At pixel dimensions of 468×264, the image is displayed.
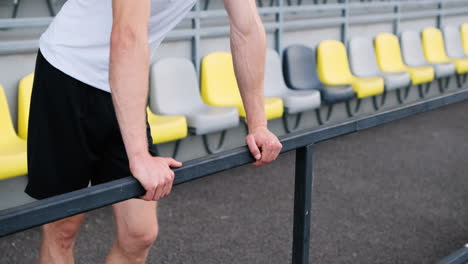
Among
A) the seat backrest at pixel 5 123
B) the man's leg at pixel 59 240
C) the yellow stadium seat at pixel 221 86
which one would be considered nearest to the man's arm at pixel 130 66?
the man's leg at pixel 59 240

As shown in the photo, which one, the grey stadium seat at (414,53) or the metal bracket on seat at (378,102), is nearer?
the metal bracket on seat at (378,102)

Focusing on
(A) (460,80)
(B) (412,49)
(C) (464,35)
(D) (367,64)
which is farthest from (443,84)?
(D) (367,64)

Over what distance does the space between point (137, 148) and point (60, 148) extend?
19.4 inches

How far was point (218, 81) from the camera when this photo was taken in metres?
4.09

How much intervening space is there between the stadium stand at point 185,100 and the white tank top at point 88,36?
6.93 feet

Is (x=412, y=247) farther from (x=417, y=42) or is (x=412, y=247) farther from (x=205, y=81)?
(x=417, y=42)

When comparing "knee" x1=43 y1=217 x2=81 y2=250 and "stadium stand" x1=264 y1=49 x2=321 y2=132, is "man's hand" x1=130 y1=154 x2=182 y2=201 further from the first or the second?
"stadium stand" x1=264 y1=49 x2=321 y2=132

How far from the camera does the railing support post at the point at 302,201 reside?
3.74ft

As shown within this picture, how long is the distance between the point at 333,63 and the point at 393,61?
0.97 metres

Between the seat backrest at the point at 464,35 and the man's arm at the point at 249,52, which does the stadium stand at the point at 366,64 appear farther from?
the man's arm at the point at 249,52

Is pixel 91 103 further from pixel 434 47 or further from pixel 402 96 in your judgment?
pixel 434 47

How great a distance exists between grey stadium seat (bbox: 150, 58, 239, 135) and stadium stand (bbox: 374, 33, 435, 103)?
92.8 inches

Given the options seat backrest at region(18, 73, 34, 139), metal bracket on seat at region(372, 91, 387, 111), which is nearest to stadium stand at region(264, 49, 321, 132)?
metal bracket on seat at region(372, 91, 387, 111)

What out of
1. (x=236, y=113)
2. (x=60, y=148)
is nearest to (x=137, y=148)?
(x=60, y=148)
